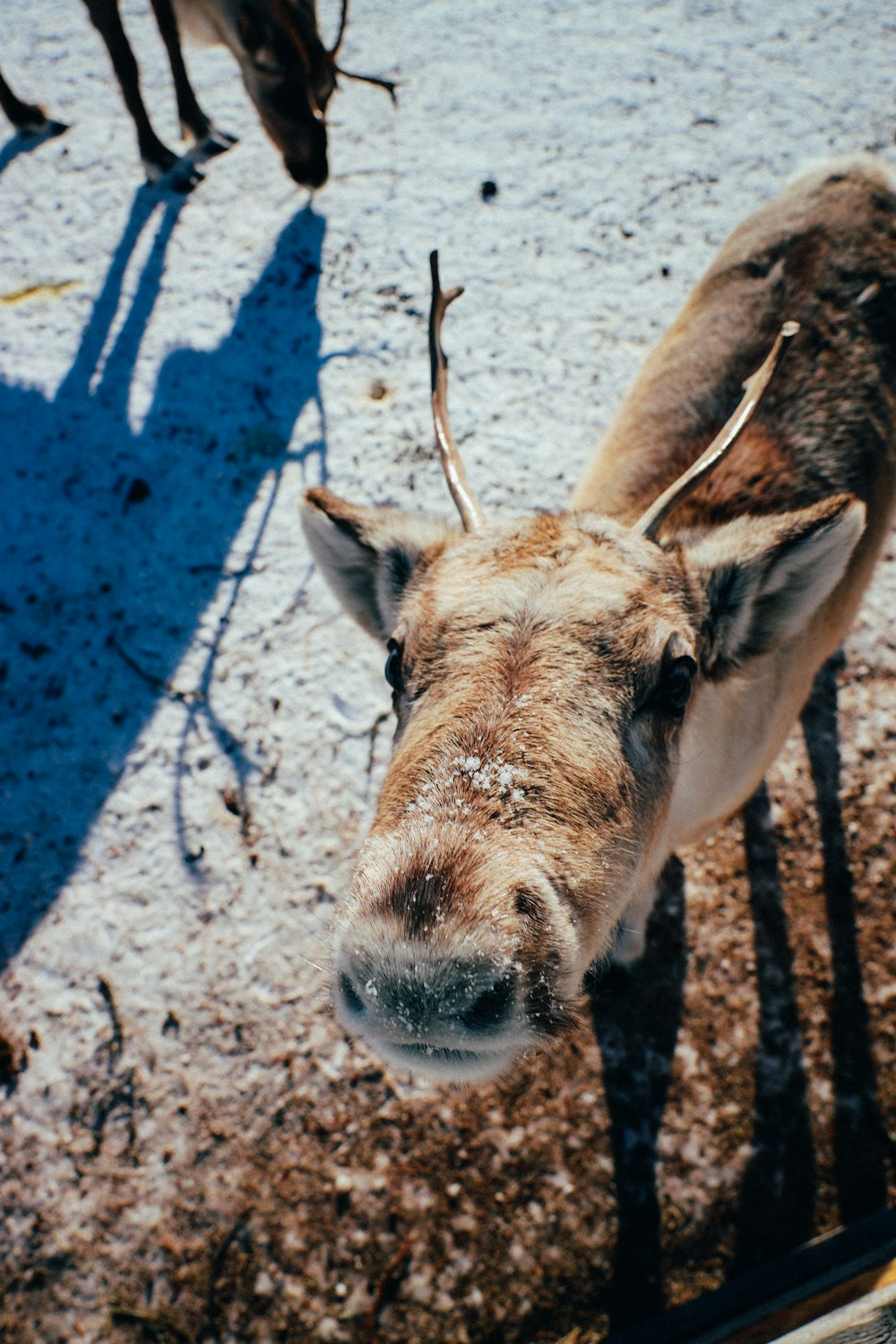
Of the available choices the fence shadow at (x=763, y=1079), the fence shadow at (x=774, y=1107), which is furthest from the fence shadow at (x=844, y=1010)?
the fence shadow at (x=774, y=1107)

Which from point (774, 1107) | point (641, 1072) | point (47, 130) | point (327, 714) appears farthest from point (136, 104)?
point (774, 1107)

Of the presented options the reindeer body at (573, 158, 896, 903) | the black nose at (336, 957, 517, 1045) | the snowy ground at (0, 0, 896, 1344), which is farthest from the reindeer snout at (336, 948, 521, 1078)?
the snowy ground at (0, 0, 896, 1344)

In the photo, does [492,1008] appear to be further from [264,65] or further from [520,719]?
[264,65]

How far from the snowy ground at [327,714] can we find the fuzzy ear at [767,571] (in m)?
1.62

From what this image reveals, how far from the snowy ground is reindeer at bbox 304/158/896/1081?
2.85 ft

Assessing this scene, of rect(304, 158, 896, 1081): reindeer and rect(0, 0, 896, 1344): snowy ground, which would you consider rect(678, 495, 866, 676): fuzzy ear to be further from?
rect(0, 0, 896, 1344): snowy ground

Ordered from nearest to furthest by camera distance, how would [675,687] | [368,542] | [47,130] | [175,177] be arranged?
1. [675,687]
2. [368,542]
3. [175,177]
4. [47,130]

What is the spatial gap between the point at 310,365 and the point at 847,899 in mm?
4539

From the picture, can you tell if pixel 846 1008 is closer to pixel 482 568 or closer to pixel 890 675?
pixel 890 675

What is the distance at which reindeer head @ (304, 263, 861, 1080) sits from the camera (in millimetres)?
1475

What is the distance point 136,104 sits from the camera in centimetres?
546

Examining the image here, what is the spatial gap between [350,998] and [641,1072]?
2241mm

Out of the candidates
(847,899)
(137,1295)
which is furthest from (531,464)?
(137,1295)

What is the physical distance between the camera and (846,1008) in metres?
3.39
